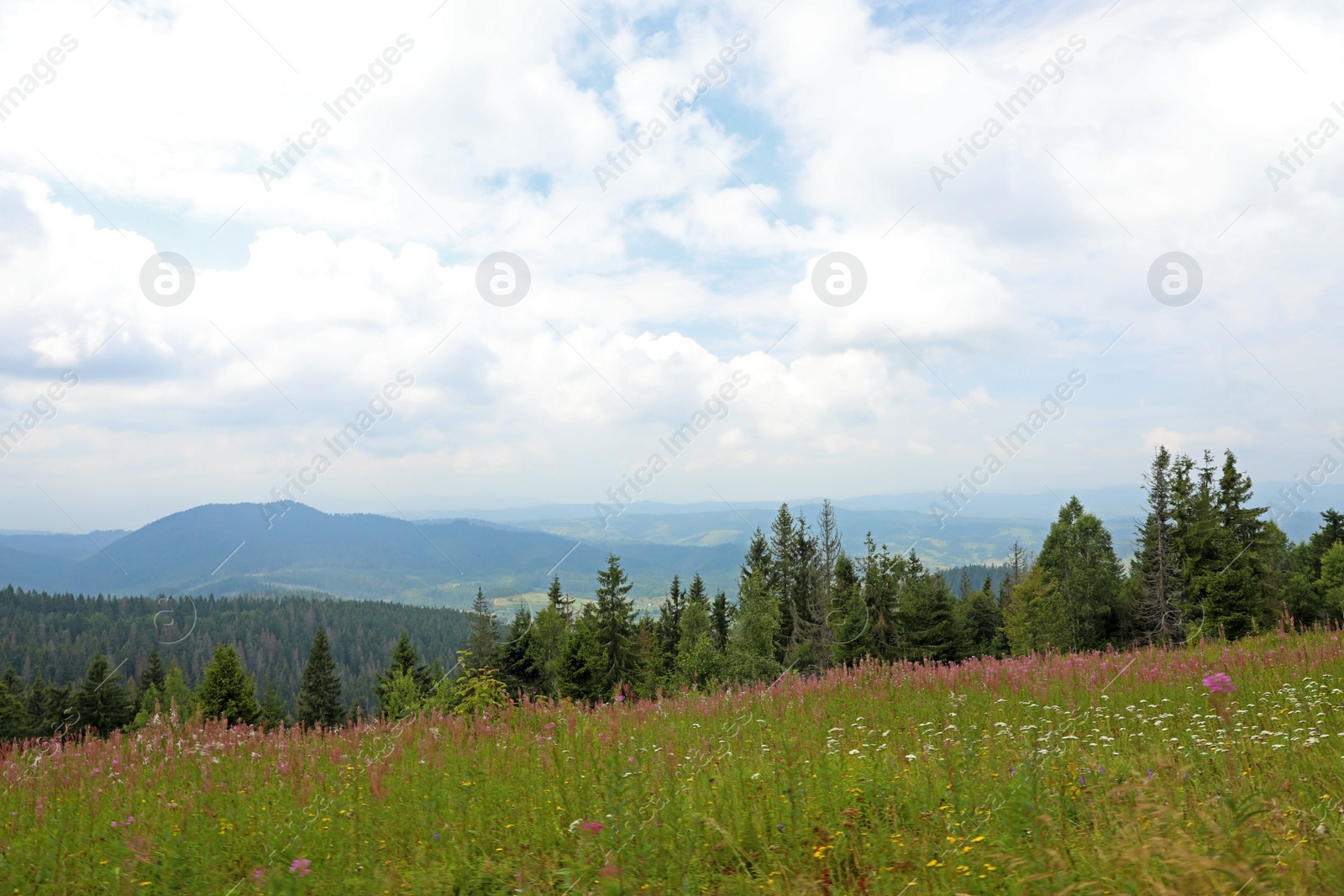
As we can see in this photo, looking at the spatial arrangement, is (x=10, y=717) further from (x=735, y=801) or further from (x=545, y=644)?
(x=735, y=801)

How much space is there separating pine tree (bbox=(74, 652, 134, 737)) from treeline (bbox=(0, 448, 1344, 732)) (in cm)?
24

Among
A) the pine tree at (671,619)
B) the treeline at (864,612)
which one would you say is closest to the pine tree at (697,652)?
the treeline at (864,612)

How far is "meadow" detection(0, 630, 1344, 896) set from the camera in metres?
3.82

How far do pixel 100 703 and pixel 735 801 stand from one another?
279 ft

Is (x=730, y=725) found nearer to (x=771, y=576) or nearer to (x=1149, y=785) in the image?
(x=1149, y=785)

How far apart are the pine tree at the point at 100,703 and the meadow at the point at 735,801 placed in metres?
75.7

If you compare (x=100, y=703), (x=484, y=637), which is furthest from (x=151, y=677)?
(x=484, y=637)

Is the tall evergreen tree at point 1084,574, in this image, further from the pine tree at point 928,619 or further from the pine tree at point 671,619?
the pine tree at point 671,619

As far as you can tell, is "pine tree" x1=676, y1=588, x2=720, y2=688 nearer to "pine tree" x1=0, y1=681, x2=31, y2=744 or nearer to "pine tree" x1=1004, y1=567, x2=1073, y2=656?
"pine tree" x1=1004, y1=567, x2=1073, y2=656

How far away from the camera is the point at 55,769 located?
277 inches

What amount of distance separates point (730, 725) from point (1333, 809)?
5.17 m

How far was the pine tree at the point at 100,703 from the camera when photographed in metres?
64.7

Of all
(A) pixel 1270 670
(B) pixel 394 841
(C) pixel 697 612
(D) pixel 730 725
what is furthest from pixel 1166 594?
(B) pixel 394 841

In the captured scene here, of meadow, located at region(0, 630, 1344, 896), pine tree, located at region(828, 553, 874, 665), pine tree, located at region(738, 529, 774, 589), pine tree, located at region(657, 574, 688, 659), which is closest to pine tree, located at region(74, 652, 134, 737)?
pine tree, located at region(657, 574, 688, 659)
